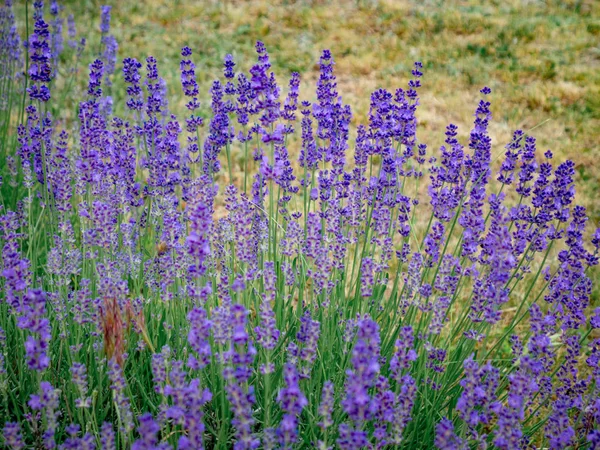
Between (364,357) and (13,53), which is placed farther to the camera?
(13,53)

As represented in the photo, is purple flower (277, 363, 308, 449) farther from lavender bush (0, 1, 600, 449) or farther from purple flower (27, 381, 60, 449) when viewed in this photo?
purple flower (27, 381, 60, 449)

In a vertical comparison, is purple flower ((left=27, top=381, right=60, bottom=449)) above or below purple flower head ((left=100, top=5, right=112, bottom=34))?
below

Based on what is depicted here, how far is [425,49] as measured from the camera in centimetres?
845

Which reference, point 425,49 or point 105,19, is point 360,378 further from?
point 425,49

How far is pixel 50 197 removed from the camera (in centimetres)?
296

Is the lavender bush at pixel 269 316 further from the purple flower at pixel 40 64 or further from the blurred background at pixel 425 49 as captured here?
the blurred background at pixel 425 49

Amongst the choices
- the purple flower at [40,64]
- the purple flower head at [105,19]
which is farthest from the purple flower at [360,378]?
the purple flower head at [105,19]

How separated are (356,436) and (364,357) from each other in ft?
0.69

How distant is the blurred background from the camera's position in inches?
267

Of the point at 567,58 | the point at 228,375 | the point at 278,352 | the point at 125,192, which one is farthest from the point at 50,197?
the point at 567,58

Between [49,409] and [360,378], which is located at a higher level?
[360,378]

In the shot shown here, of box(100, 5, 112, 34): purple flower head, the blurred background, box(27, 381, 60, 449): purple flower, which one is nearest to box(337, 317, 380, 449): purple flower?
box(27, 381, 60, 449): purple flower

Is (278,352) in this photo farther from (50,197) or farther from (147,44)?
(147,44)

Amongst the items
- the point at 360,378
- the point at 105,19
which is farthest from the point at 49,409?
the point at 105,19
